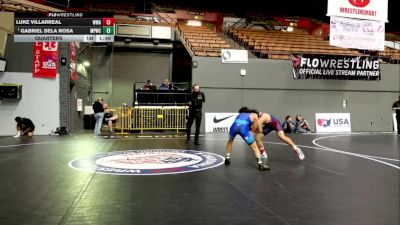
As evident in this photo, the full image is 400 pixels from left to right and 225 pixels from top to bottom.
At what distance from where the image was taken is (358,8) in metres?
8.89

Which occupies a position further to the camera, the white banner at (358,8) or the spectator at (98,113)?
the spectator at (98,113)

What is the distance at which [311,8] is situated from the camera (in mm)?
24891

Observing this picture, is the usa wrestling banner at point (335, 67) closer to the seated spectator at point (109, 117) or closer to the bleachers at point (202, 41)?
the bleachers at point (202, 41)

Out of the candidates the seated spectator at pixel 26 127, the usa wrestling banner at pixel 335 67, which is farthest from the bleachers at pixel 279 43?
the seated spectator at pixel 26 127

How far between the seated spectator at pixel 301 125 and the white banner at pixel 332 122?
1316 mm

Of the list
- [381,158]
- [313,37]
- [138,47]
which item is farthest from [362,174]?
[313,37]

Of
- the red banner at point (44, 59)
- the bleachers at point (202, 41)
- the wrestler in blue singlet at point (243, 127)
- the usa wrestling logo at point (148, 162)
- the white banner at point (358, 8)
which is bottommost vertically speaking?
the usa wrestling logo at point (148, 162)

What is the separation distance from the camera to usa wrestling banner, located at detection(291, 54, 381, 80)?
736 inches

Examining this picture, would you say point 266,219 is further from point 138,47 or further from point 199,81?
point 138,47

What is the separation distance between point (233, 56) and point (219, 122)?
3.38 m

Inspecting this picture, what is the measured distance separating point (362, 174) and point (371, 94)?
1505cm

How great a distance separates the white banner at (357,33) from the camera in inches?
366
